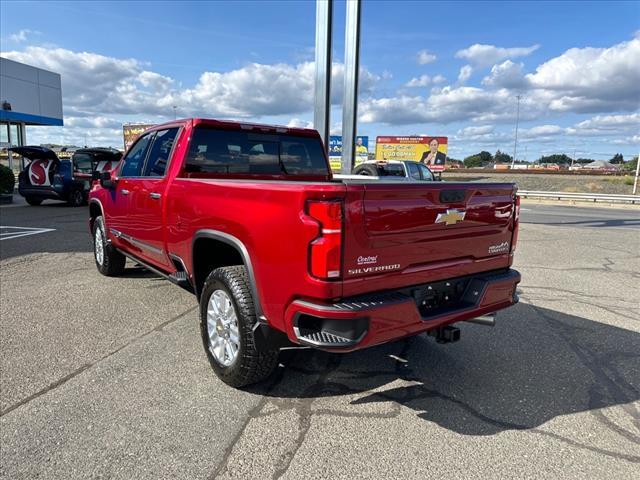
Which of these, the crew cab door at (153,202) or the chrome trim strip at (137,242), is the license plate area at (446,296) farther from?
the chrome trim strip at (137,242)

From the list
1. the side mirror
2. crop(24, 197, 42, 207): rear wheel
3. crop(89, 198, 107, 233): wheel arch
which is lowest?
crop(24, 197, 42, 207): rear wheel

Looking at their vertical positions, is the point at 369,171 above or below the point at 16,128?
below

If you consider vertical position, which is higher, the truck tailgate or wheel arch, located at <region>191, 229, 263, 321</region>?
the truck tailgate

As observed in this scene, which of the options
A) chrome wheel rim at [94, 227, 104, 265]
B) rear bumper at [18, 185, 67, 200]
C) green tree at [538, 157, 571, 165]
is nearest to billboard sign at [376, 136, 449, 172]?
rear bumper at [18, 185, 67, 200]

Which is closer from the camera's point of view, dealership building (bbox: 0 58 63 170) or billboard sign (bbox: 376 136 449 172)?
dealership building (bbox: 0 58 63 170)

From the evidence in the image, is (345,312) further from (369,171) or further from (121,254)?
(369,171)

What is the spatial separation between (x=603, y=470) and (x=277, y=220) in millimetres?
2301

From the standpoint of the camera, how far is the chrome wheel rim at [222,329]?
3.30m

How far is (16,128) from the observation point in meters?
27.2

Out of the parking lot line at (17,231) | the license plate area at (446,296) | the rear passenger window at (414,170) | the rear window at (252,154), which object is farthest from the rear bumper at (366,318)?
the rear passenger window at (414,170)

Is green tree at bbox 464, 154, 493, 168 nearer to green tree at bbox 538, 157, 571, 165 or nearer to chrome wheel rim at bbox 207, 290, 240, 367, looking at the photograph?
green tree at bbox 538, 157, 571, 165

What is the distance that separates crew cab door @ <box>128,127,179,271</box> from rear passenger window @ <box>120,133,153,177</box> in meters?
0.15

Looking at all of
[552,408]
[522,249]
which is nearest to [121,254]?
[552,408]

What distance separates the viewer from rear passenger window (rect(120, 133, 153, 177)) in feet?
16.6
